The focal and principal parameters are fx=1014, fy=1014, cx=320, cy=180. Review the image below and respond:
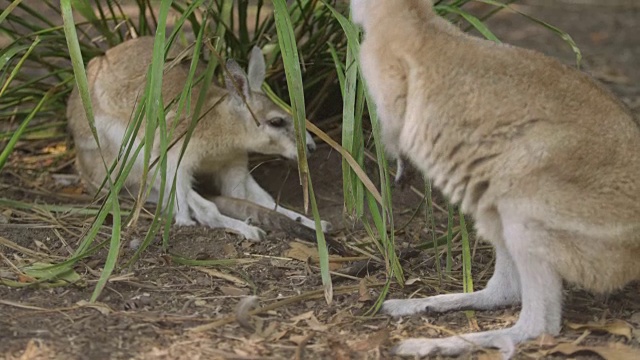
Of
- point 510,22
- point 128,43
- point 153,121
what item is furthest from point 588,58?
point 153,121

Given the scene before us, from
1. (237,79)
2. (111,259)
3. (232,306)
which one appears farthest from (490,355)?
(237,79)

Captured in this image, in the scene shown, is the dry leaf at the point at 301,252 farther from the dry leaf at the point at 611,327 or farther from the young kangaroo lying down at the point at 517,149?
the dry leaf at the point at 611,327

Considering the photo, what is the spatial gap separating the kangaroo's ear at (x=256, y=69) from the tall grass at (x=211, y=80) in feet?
0.36

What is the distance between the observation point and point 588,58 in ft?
25.9

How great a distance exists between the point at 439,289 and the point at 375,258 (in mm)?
344

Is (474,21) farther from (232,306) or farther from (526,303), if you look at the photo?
(232,306)

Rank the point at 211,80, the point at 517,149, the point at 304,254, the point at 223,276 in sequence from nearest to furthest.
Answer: the point at 517,149 < the point at 223,276 < the point at 304,254 < the point at 211,80

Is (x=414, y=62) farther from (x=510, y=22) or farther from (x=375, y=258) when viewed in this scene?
(x=510, y=22)

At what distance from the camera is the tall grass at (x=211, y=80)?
3.71m

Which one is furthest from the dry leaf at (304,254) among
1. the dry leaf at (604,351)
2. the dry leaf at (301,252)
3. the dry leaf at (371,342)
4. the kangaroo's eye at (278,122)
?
the dry leaf at (604,351)

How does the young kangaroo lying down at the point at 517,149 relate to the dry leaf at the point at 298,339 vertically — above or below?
above

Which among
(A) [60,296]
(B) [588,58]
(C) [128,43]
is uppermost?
(B) [588,58]

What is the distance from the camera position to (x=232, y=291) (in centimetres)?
386

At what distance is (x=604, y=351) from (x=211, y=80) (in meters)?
2.18
